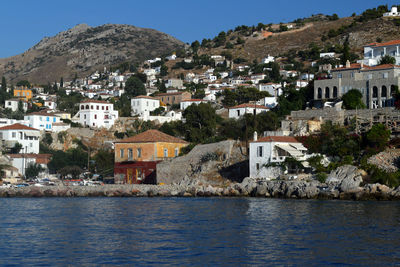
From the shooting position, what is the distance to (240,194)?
43344mm

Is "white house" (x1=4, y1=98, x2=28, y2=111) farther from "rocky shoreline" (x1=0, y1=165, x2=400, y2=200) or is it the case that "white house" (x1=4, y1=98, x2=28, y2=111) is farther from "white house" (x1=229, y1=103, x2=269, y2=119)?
"rocky shoreline" (x1=0, y1=165, x2=400, y2=200)

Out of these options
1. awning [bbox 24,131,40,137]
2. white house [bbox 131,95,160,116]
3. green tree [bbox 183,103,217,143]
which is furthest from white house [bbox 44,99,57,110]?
green tree [bbox 183,103,217,143]

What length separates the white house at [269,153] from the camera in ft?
148

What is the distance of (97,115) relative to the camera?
85312mm

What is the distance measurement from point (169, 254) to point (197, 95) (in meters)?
76.0

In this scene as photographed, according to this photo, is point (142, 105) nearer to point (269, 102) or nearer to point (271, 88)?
point (271, 88)

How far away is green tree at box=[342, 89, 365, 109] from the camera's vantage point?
181ft

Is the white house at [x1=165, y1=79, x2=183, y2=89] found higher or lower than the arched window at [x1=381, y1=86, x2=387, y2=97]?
higher

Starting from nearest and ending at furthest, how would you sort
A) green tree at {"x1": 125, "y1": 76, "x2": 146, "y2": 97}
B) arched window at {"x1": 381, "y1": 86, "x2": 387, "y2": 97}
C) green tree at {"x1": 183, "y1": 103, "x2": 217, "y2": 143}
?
1. arched window at {"x1": 381, "y1": 86, "x2": 387, "y2": 97}
2. green tree at {"x1": 183, "y1": 103, "x2": 217, "y2": 143}
3. green tree at {"x1": 125, "y1": 76, "x2": 146, "y2": 97}

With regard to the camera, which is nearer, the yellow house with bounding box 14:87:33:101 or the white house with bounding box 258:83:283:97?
the white house with bounding box 258:83:283:97

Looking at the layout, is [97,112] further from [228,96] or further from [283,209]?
[283,209]

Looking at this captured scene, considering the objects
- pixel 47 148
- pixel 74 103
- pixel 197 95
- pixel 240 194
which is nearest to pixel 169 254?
pixel 240 194

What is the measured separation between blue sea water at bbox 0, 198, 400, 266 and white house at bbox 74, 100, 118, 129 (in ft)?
157

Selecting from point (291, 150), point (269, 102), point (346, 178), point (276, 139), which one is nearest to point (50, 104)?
point (269, 102)
